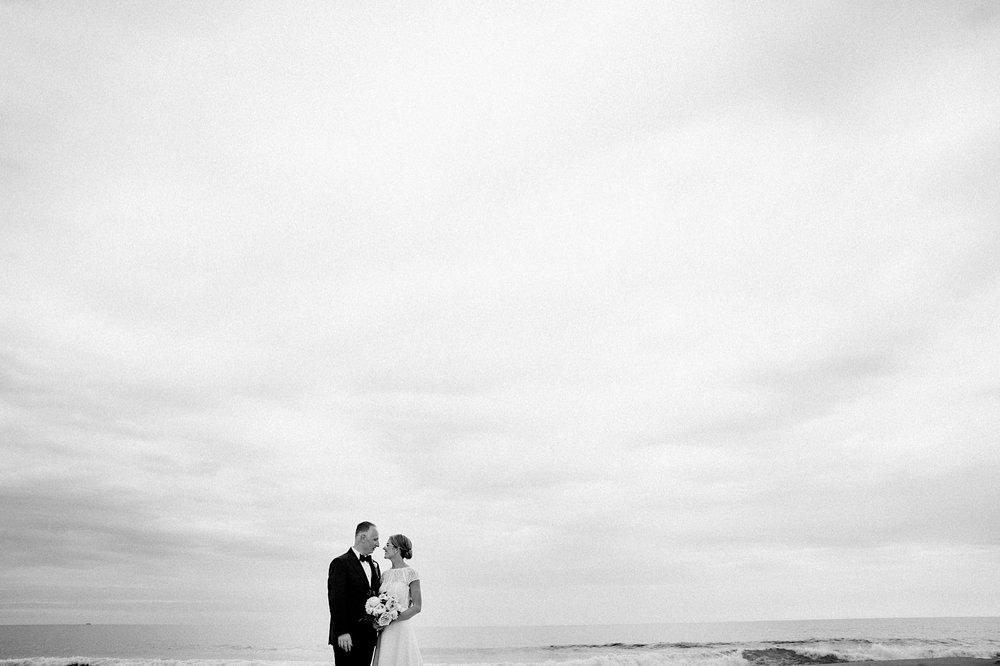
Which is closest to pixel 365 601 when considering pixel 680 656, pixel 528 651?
pixel 680 656

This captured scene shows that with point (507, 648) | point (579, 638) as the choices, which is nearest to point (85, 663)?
point (507, 648)

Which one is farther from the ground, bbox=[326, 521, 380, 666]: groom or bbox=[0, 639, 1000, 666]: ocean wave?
bbox=[326, 521, 380, 666]: groom

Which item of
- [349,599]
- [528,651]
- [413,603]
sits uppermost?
[349,599]

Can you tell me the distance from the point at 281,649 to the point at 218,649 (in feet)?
21.3

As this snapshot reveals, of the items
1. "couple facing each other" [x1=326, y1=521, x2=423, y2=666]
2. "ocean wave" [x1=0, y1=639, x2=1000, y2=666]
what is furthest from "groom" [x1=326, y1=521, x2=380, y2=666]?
"ocean wave" [x1=0, y1=639, x2=1000, y2=666]

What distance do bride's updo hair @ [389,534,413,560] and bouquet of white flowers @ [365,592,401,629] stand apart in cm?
47

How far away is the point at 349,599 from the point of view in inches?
275

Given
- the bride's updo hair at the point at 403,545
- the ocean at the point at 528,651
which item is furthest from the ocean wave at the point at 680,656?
the bride's updo hair at the point at 403,545

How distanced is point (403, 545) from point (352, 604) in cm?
78

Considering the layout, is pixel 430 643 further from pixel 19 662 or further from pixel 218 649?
pixel 19 662

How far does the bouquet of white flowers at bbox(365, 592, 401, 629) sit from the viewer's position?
687 centimetres

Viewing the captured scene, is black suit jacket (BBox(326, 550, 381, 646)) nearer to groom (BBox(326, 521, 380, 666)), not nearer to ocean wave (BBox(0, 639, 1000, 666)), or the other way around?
groom (BBox(326, 521, 380, 666))

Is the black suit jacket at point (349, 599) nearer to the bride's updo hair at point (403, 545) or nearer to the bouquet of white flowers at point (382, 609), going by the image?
the bouquet of white flowers at point (382, 609)

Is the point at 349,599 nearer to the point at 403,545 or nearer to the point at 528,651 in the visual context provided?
the point at 403,545
